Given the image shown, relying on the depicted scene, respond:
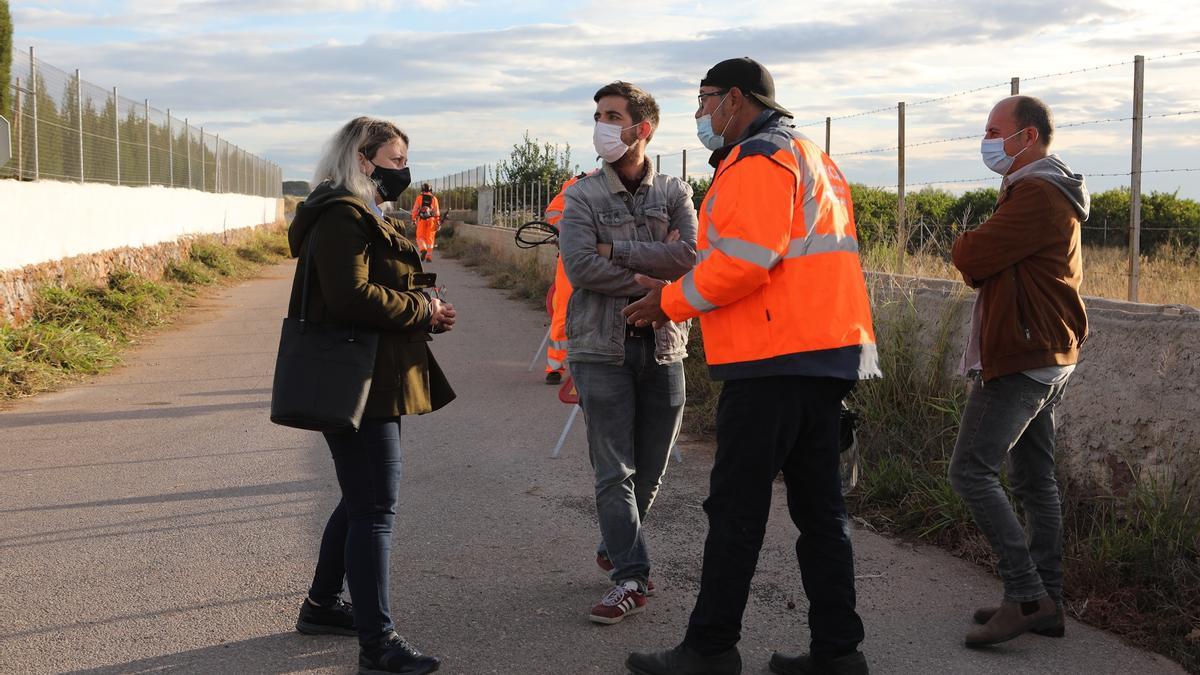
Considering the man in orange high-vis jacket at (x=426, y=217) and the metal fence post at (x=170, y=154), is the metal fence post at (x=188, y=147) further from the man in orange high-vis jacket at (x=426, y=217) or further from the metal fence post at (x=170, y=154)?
the man in orange high-vis jacket at (x=426, y=217)

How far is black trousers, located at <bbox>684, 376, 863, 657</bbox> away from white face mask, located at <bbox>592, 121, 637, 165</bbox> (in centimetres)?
123

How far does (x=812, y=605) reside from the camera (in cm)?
383

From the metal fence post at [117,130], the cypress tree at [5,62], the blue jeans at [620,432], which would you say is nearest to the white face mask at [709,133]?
the blue jeans at [620,432]

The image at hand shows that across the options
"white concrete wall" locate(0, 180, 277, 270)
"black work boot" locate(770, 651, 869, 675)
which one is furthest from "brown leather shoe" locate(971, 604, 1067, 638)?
"white concrete wall" locate(0, 180, 277, 270)

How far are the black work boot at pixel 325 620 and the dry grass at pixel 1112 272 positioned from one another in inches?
187

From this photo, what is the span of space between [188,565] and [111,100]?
17196mm

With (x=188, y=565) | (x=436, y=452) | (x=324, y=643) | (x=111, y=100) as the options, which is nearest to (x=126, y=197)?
(x=111, y=100)

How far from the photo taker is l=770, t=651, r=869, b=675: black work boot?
147 inches

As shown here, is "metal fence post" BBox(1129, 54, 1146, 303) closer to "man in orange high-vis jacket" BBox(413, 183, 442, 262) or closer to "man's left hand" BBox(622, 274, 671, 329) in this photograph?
"man's left hand" BBox(622, 274, 671, 329)

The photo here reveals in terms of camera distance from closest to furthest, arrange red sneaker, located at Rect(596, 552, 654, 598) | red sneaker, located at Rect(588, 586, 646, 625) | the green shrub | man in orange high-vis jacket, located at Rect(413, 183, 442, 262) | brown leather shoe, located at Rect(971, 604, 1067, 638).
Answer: brown leather shoe, located at Rect(971, 604, 1067, 638), red sneaker, located at Rect(588, 586, 646, 625), red sneaker, located at Rect(596, 552, 654, 598), the green shrub, man in orange high-vis jacket, located at Rect(413, 183, 442, 262)

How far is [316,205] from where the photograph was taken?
12.5ft

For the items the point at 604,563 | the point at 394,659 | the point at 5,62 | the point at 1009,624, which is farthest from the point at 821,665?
the point at 5,62

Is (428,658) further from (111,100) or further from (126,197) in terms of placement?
(111,100)

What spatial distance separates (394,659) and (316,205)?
1572mm
